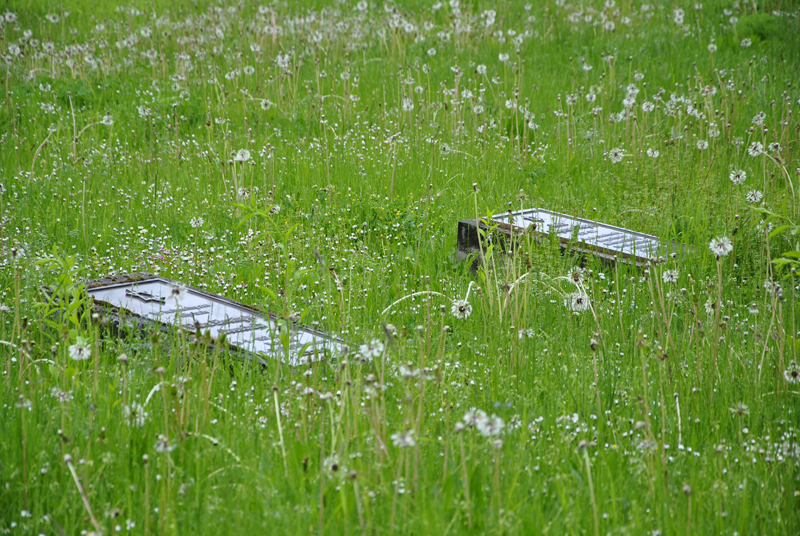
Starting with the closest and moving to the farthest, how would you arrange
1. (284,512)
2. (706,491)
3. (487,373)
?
(284,512) → (706,491) → (487,373)

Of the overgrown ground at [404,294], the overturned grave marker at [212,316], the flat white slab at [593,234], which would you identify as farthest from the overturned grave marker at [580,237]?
the overturned grave marker at [212,316]

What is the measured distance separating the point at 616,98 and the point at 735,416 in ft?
19.1

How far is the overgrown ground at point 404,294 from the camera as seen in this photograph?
81.0 inches

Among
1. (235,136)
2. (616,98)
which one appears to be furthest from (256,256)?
(616,98)

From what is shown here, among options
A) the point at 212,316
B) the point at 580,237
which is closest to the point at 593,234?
the point at 580,237

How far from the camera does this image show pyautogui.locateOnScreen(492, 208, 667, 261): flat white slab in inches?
163

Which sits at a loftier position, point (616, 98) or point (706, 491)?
point (616, 98)

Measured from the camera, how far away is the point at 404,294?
13.1ft

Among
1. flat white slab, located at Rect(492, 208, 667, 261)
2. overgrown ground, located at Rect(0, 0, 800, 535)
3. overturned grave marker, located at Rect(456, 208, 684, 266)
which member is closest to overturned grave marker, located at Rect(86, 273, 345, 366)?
overgrown ground, located at Rect(0, 0, 800, 535)

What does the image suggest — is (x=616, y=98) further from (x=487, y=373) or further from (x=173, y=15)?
(x=173, y=15)

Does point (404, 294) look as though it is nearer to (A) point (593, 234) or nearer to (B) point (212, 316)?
(B) point (212, 316)

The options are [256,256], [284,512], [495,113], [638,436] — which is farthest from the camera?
[495,113]

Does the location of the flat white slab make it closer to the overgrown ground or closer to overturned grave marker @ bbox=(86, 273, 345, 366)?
the overgrown ground

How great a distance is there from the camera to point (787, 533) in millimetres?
1981
